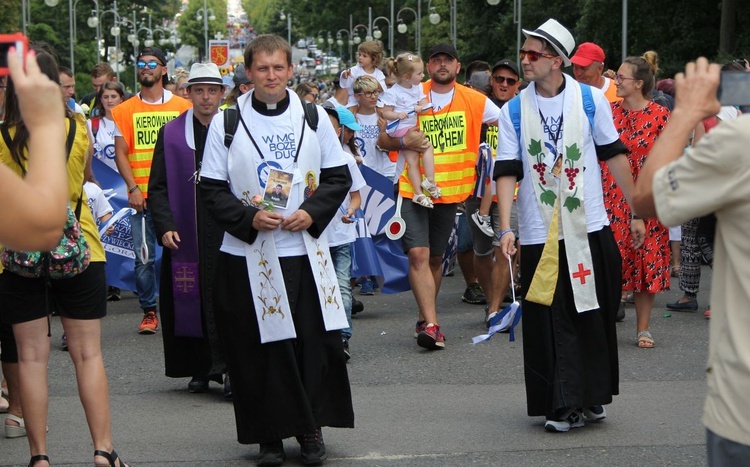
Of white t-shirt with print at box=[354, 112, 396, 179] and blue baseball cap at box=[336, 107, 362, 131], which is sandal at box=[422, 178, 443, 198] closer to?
blue baseball cap at box=[336, 107, 362, 131]

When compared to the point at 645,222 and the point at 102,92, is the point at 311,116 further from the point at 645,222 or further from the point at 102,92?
the point at 102,92

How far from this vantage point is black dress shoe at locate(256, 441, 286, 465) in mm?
6133

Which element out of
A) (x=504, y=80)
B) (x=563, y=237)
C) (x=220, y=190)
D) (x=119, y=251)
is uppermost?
(x=504, y=80)

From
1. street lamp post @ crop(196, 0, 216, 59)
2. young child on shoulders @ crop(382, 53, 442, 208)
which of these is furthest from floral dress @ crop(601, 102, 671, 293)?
street lamp post @ crop(196, 0, 216, 59)

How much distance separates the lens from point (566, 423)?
6.72 m

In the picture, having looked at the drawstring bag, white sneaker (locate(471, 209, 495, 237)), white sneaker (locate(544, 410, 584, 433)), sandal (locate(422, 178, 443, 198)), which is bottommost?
white sneaker (locate(544, 410, 584, 433))

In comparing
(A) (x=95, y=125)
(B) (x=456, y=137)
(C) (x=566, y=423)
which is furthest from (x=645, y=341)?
(A) (x=95, y=125)

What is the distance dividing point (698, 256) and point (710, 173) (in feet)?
27.1

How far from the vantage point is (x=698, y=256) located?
11219 mm

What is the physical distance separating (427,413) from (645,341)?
2677 mm

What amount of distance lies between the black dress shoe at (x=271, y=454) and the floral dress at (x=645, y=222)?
4149 mm

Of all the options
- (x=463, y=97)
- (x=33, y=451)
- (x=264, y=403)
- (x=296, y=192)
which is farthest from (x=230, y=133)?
(x=463, y=97)

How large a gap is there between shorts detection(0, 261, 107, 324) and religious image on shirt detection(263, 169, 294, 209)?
36.1 inches

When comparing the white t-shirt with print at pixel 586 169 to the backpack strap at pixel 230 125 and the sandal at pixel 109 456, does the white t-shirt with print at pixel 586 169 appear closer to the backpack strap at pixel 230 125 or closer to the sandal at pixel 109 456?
the backpack strap at pixel 230 125
